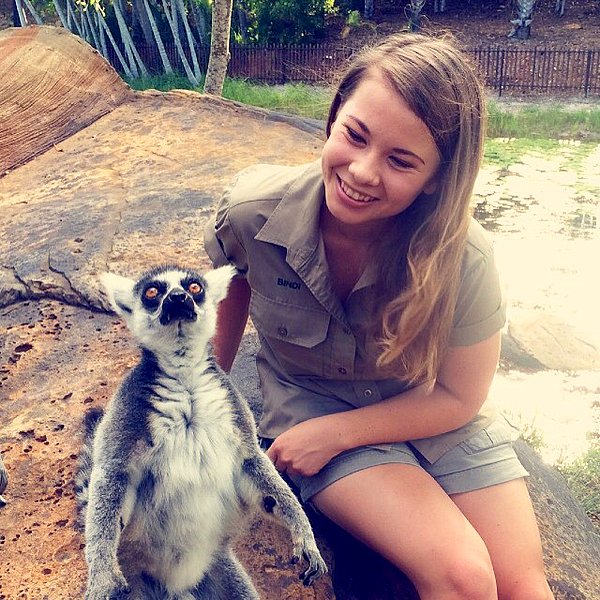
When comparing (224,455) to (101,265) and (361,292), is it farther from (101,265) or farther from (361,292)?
(101,265)

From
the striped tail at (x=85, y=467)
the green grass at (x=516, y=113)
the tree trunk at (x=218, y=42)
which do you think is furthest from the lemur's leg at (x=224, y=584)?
the green grass at (x=516, y=113)

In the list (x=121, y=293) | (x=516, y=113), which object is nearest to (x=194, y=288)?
(x=121, y=293)

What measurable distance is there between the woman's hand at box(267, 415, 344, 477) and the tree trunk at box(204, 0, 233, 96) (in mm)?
6833

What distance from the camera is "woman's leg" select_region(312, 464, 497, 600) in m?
2.08

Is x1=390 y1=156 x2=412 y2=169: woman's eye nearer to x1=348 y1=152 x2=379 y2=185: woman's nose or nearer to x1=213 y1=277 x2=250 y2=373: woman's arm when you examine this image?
x1=348 y1=152 x2=379 y2=185: woman's nose

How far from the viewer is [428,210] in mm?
2256

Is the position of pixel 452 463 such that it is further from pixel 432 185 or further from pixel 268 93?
pixel 268 93

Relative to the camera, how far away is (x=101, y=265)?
12.5 ft

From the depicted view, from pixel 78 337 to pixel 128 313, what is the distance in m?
1.25

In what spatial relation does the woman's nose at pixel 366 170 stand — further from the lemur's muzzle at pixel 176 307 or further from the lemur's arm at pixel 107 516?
the lemur's arm at pixel 107 516

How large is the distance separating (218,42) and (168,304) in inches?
296

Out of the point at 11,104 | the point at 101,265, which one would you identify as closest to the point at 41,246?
the point at 101,265

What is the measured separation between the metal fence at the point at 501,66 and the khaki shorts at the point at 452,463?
452 inches

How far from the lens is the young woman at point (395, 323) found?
211cm
